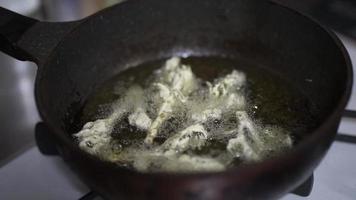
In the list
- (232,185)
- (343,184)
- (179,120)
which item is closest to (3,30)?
(179,120)

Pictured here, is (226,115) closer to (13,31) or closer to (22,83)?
(13,31)

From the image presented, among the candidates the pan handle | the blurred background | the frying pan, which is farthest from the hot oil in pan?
the blurred background

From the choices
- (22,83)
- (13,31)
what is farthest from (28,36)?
(22,83)

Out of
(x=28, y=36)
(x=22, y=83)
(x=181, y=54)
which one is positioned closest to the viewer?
(x=28, y=36)

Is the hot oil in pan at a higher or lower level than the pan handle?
lower

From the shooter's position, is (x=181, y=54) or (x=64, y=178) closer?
(x=64, y=178)

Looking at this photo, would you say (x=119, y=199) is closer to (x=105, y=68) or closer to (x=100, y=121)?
(x=100, y=121)

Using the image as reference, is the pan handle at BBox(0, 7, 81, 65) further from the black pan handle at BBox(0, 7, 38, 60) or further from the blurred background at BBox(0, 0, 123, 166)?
the blurred background at BBox(0, 0, 123, 166)
